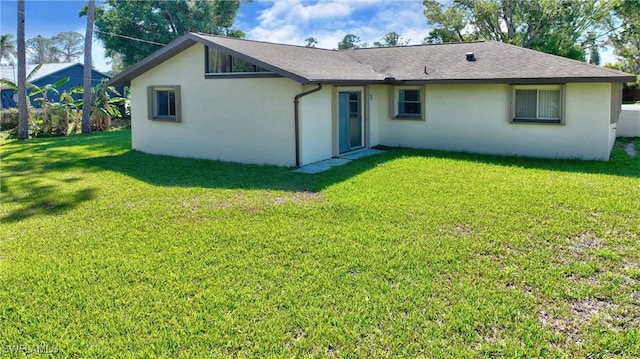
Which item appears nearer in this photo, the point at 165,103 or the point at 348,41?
the point at 165,103

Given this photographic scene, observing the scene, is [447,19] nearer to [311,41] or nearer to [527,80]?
[527,80]

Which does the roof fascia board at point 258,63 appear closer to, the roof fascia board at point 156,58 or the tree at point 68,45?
the roof fascia board at point 156,58

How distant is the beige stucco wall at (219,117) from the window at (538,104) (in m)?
Result: 6.43

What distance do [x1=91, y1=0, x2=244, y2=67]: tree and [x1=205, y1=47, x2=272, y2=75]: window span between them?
18.9 meters

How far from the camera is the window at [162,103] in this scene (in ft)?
48.1

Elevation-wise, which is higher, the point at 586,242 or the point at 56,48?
the point at 56,48

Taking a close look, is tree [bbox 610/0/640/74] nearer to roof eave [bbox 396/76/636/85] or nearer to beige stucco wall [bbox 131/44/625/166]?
beige stucco wall [bbox 131/44/625/166]

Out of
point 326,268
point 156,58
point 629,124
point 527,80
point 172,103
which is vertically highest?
point 156,58

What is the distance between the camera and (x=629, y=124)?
1741 cm

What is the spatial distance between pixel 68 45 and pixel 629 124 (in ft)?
305

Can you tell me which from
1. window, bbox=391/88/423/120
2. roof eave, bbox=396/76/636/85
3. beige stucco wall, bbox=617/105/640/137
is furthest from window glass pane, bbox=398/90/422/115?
beige stucco wall, bbox=617/105/640/137

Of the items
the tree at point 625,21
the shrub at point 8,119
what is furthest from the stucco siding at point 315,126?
the tree at point 625,21

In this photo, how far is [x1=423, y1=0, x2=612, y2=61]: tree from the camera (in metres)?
31.0

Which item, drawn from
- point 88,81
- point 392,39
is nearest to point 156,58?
point 88,81
